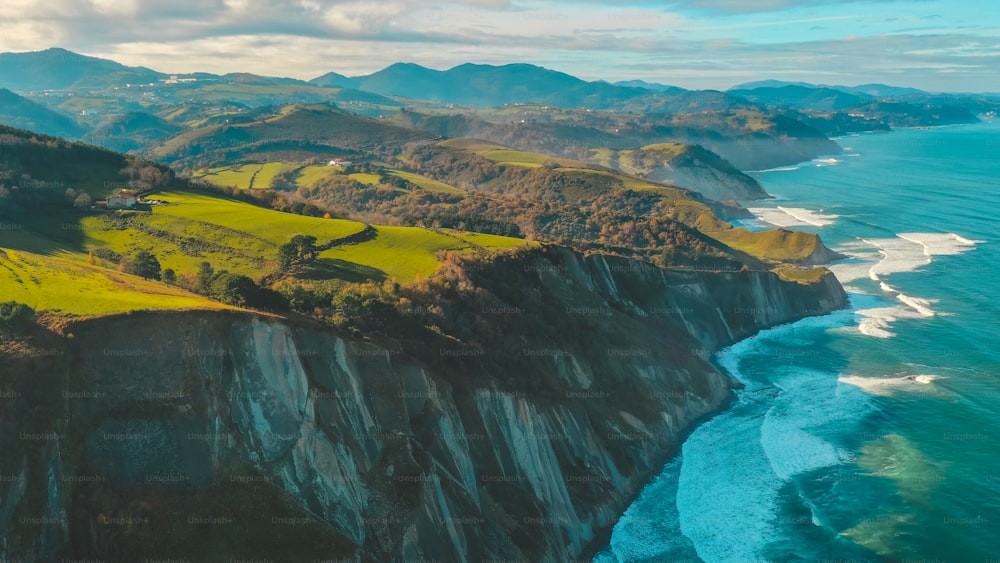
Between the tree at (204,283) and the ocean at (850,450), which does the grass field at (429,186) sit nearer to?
the ocean at (850,450)

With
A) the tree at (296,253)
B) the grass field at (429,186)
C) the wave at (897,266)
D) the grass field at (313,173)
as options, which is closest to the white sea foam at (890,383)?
the wave at (897,266)

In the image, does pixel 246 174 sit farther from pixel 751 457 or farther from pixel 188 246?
pixel 751 457

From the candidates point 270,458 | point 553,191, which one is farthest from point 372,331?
point 553,191

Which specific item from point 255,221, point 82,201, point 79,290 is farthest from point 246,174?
point 79,290

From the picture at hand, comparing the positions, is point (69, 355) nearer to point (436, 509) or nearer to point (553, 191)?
point (436, 509)

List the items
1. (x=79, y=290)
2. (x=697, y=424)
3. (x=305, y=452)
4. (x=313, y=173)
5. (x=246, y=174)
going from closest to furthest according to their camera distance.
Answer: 1. (x=305, y=452)
2. (x=79, y=290)
3. (x=697, y=424)
4. (x=246, y=174)
5. (x=313, y=173)

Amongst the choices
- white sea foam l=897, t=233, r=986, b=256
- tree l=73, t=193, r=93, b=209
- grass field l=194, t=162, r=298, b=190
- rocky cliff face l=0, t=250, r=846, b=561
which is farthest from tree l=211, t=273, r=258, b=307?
white sea foam l=897, t=233, r=986, b=256
